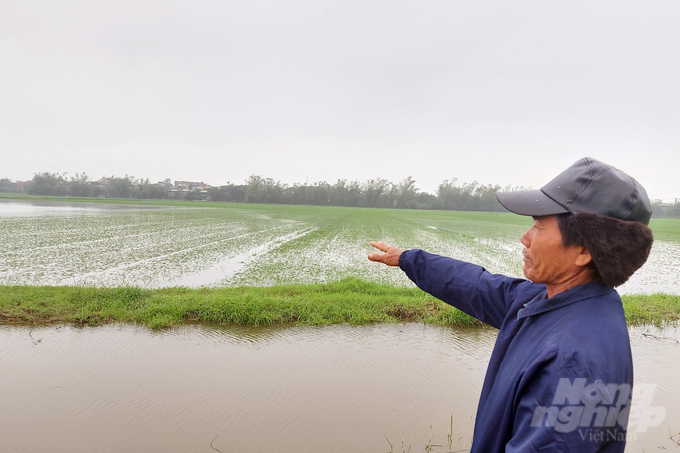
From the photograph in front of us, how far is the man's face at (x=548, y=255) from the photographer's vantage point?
139cm

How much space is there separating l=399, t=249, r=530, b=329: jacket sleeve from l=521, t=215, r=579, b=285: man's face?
33 centimetres

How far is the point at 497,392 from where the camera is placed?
54.0 inches

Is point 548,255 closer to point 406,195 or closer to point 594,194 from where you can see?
point 594,194

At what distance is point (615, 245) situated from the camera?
49.3 inches

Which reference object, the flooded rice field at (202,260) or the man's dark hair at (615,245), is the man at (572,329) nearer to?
the man's dark hair at (615,245)

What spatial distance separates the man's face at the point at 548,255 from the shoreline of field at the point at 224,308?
5.64 meters

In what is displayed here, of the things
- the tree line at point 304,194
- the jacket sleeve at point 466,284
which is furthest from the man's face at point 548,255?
the tree line at point 304,194

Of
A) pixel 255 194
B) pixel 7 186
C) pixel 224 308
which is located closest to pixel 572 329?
pixel 224 308

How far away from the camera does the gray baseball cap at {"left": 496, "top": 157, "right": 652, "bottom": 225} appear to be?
1.25m

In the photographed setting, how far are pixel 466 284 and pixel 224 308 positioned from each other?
5.71 m

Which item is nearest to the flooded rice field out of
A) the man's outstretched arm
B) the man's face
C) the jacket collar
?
the man's outstretched arm

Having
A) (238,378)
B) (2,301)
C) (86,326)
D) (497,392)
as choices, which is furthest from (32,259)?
(497,392)

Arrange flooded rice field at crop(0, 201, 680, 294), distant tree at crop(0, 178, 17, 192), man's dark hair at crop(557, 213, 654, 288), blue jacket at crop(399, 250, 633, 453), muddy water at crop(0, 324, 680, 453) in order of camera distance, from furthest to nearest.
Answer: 1. distant tree at crop(0, 178, 17, 192)
2. flooded rice field at crop(0, 201, 680, 294)
3. muddy water at crop(0, 324, 680, 453)
4. man's dark hair at crop(557, 213, 654, 288)
5. blue jacket at crop(399, 250, 633, 453)

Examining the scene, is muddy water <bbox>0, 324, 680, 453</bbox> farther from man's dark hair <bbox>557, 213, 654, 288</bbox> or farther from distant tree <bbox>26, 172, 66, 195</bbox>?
distant tree <bbox>26, 172, 66, 195</bbox>
